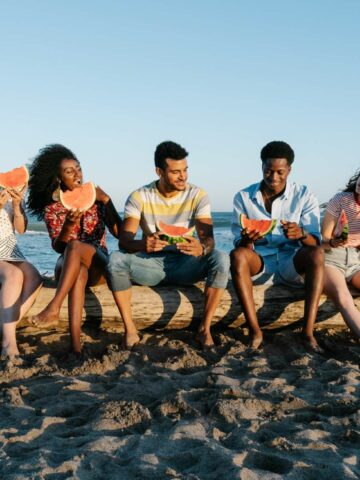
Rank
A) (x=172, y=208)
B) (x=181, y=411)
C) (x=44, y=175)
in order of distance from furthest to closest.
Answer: (x=44, y=175)
(x=172, y=208)
(x=181, y=411)

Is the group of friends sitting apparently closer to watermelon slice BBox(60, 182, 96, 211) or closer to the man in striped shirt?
the man in striped shirt

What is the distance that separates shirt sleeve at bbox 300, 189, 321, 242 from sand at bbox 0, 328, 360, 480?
3.61ft

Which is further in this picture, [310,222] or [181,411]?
[310,222]

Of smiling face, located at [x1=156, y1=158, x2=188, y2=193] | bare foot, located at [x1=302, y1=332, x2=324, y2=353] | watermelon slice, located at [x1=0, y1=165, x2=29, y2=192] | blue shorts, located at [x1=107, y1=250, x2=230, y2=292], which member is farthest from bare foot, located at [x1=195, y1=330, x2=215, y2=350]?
watermelon slice, located at [x1=0, y1=165, x2=29, y2=192]

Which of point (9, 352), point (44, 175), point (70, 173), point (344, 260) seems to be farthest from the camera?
point (44, 175)

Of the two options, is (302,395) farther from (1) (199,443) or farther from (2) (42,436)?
(2) (42,436)

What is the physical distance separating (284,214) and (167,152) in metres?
1.31

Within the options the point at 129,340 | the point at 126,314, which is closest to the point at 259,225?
the point at 126,314

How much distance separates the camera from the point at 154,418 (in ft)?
11.1

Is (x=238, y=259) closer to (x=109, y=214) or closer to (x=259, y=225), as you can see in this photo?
(x=259, y=225)

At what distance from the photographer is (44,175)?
18.7 feet

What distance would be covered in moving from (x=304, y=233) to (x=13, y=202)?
9.07ft

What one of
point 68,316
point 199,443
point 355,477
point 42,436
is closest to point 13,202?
point 68,316

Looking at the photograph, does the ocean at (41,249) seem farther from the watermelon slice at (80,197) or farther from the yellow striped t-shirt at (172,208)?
the yellow striped t-shirt at (172,208)
